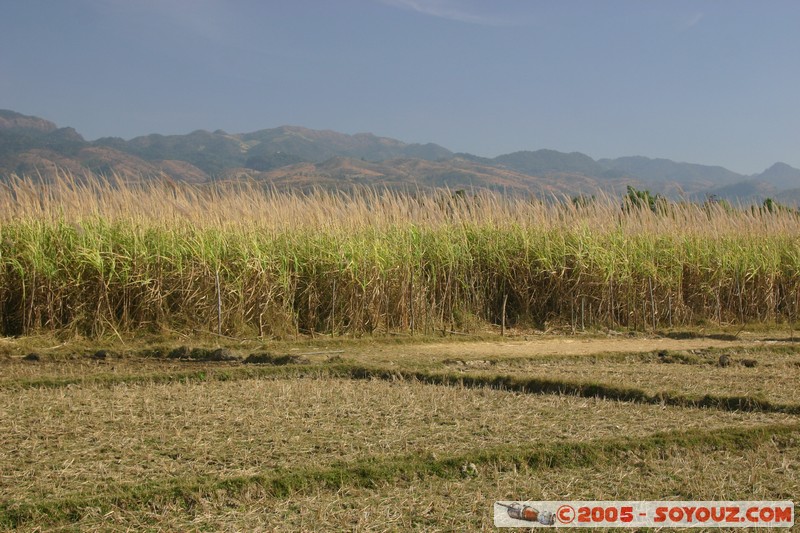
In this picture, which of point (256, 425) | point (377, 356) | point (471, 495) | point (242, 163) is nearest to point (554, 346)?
point (377, 356)

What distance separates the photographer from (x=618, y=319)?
11406 mm

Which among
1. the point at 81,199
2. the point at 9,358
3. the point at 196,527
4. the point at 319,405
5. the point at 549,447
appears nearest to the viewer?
the point at 196,527

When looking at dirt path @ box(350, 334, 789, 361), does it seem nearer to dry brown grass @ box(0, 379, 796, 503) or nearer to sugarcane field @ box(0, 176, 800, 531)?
sugarcane field @ box(0, 176, 800, 531)

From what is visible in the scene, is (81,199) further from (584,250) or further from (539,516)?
(539,516)

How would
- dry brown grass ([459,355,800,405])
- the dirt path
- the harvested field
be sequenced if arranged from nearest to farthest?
1. the harvested field
2. dry brown grass ([459,355,800,405])
3. the dirt path

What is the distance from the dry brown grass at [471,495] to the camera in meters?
3.37

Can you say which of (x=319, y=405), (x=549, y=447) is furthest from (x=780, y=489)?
(x=319, y=405)

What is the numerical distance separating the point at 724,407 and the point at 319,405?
2.89 metres

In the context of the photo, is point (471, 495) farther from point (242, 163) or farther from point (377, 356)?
point (242, 163)

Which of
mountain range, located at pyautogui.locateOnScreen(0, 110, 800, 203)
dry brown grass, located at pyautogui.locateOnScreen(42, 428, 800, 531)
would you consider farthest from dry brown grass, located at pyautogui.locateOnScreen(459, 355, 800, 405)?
mountain range, located at pyautogui.locateOnScreen(0, 110, 800, 203)

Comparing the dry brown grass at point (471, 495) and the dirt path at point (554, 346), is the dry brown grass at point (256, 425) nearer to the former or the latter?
the dry brown grass at point (471, 495)

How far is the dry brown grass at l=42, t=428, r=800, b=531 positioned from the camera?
3.37 m

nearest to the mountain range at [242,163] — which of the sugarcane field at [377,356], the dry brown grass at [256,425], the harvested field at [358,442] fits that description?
the sugarcane field at [377,356]

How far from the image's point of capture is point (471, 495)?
147 inches
